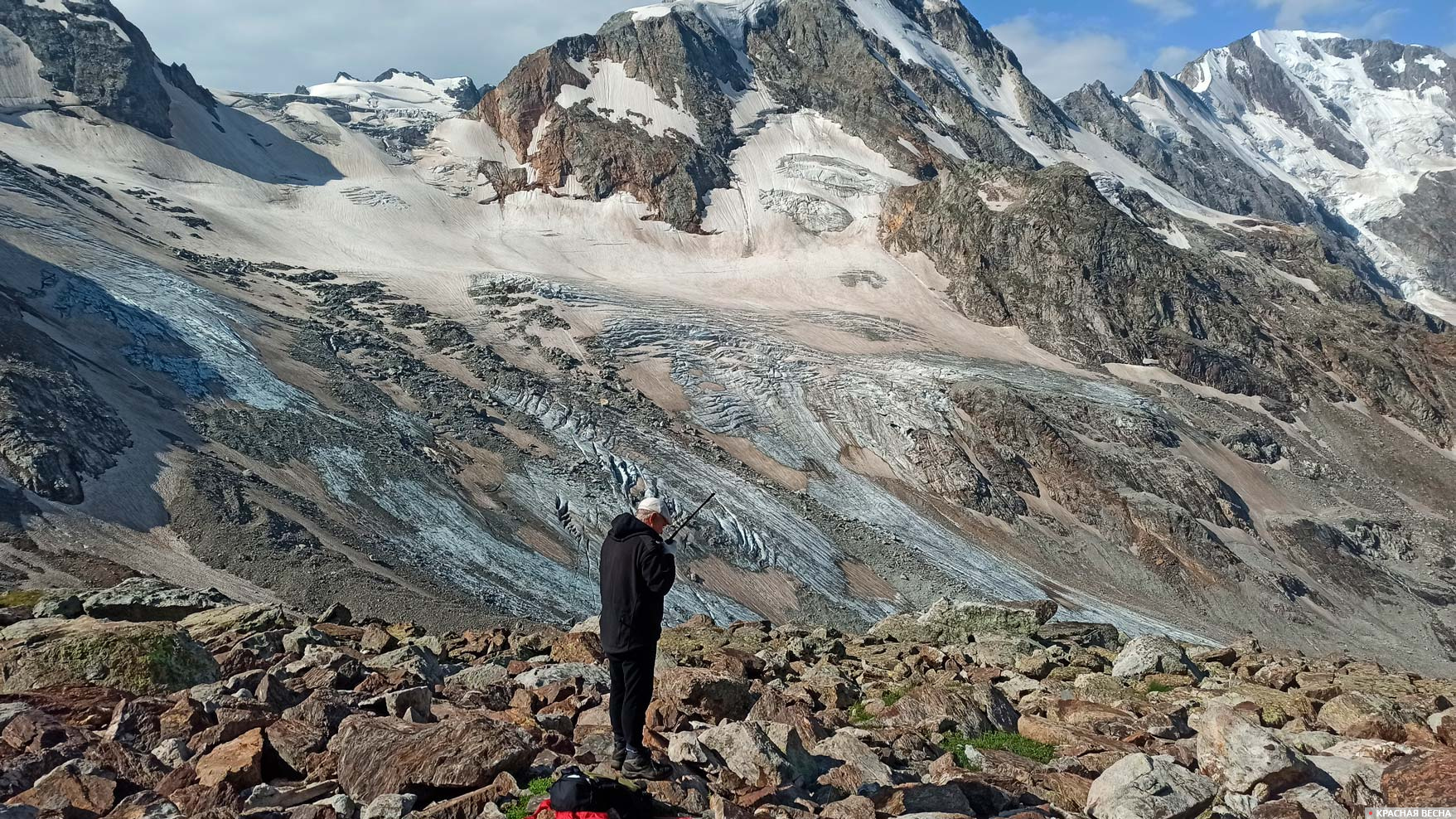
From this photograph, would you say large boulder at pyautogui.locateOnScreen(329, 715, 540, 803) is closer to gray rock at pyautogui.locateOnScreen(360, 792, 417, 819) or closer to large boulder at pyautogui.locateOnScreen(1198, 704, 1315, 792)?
gray rock at pyautogui.locateOnScreen(360, 792, 417, 819)

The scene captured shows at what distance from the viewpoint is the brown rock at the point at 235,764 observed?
23.7 feet

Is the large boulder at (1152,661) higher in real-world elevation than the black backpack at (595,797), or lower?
higher

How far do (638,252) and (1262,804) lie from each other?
93.9 meters

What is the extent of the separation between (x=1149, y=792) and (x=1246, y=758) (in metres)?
1.34

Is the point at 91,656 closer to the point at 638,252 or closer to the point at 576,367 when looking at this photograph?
the point at 576,367

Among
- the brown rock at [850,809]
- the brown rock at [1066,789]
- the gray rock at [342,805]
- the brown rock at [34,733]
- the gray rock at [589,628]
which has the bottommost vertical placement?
the gray rock at [589,628]

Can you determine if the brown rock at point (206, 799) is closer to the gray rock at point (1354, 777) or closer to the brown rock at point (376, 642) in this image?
the brown rock at point (376, 642)

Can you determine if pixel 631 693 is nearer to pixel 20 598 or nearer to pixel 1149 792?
pixel 1149 792

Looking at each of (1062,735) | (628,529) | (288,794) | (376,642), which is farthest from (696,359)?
(288,794)

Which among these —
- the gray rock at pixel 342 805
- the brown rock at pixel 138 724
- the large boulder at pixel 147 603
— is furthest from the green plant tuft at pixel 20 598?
the gray rock at pixel 342 805

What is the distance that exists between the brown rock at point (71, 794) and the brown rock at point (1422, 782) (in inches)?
399

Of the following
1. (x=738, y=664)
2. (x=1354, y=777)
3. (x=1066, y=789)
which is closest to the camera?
(x=1354, y=777)

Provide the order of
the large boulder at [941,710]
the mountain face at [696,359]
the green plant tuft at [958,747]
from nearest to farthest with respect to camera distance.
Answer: the green plant tuft at [958,747] → the large boulder at [941,710] → the mountain face at [696,359]

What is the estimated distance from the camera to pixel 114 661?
1030cm
